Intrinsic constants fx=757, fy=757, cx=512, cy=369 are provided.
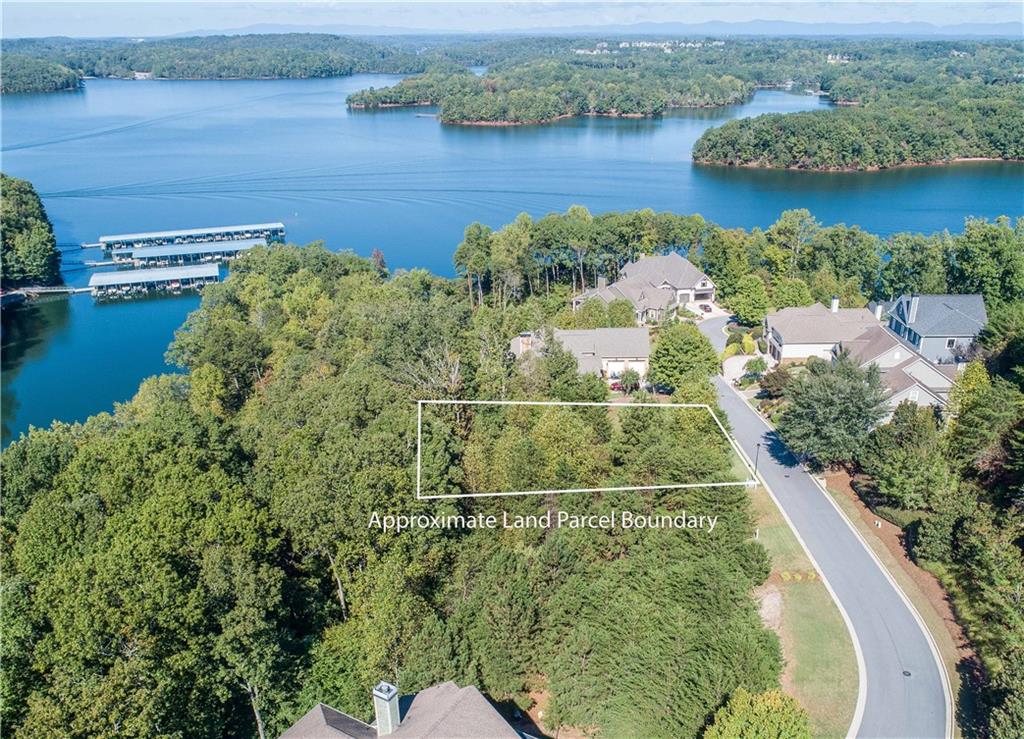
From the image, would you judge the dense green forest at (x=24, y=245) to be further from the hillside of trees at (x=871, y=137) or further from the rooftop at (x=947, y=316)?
the hillside of trees at (x=871, y=137)

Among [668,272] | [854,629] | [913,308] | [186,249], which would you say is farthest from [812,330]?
[186,249]

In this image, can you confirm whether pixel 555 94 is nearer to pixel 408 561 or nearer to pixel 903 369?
pixel 903 369

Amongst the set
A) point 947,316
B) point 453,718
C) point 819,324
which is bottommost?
point 819,324

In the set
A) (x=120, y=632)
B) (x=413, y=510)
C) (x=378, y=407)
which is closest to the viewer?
(x=120, y=632)

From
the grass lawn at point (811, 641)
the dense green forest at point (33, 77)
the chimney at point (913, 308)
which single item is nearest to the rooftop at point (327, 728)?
the grass lawn at point (811, 641)

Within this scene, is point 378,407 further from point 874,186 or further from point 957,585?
point 874,186

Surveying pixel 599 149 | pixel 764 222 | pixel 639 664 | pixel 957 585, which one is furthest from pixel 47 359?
pixel 599 149
